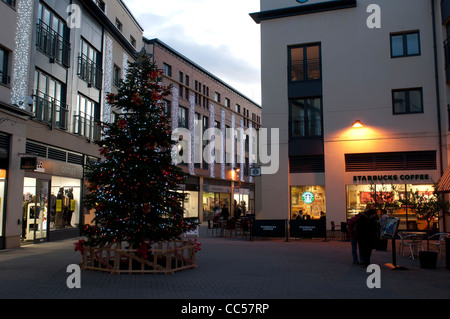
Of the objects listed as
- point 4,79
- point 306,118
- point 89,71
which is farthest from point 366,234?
point 89,71

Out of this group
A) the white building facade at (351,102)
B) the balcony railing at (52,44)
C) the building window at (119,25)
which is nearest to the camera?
the balcony railing at (52,44)

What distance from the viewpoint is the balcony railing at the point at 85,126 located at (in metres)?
22.0

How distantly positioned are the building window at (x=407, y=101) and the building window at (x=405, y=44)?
1763 mm

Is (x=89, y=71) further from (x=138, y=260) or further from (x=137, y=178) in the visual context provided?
(x=138, y=260)

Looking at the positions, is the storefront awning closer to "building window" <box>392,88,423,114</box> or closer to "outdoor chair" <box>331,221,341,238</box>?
"building window" <box>392,88,423,114</box>

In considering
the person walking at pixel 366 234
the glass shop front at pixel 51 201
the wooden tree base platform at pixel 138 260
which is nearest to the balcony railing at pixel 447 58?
the person walking at pixel 366 234

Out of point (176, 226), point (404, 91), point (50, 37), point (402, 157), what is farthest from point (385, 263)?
point (50, 37)

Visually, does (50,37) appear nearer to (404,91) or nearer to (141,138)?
(141,138)

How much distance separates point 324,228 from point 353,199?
8.66ft

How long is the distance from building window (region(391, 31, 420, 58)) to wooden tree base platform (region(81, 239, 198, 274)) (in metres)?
14.9

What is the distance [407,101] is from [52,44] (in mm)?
16519

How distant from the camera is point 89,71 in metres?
23.4

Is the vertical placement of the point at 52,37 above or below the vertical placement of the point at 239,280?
above

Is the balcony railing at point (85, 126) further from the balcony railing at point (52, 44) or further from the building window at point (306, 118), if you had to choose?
the building window at point (306, 118)
